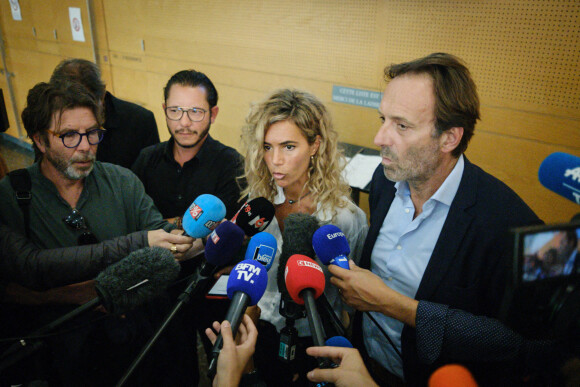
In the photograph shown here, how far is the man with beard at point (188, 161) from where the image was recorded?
2.28 meters

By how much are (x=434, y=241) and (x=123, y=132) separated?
255 cm

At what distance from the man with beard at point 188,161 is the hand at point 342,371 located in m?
1.46

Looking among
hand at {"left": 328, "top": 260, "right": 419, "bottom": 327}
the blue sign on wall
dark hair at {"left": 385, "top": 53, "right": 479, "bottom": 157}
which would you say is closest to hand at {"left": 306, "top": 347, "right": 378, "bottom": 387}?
hand at {"left": 328, "top": 260, "right": 419, "bottom": 327}

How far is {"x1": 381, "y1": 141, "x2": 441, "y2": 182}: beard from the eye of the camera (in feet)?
4.64

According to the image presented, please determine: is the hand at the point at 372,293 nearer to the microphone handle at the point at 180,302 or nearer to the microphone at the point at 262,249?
the microphone at the point at 262,249

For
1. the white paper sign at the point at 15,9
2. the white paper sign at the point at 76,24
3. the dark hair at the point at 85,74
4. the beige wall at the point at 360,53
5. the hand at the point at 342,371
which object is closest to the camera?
the hand at the point at 342,371

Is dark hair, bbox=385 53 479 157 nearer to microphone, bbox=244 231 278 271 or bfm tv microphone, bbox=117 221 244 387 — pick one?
microphone, bbox=244 231 278 271

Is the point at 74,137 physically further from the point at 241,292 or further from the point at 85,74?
the point at 85,74

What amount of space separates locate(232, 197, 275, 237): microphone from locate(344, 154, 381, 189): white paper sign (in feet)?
4.17

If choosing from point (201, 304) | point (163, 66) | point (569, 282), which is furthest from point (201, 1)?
point (569, 282)

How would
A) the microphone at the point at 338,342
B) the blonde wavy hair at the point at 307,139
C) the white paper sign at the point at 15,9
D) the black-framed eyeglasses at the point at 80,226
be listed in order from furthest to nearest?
the white paper sign at the point at 15,9, the blonde wavy hair at the point at 307,139, the black-framed eyeglasses at the point at 80,226, the microphone at the point at 338,342

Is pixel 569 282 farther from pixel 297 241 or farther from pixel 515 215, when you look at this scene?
pixel 297 241

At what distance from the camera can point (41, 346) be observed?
3.42 feet

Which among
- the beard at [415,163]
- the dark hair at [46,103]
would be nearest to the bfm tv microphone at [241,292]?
the beard at [415,163]
